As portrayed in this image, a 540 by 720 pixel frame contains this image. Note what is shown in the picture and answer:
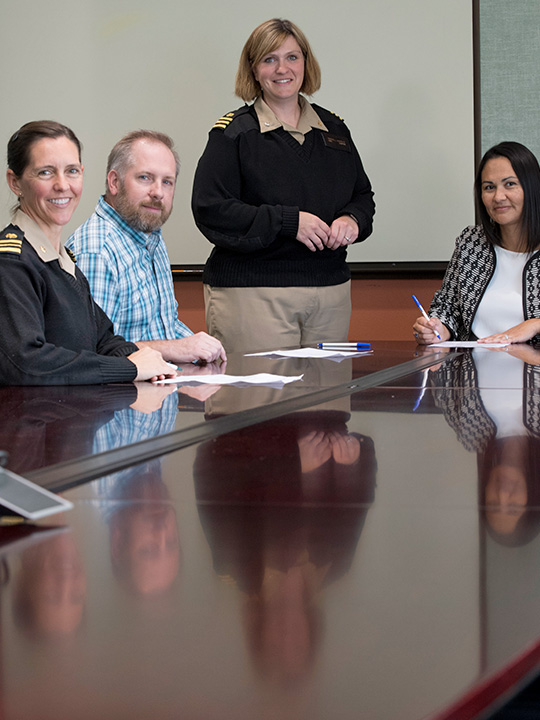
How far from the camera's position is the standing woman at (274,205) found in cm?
267

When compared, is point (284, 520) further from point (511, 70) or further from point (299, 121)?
point (511, 70)

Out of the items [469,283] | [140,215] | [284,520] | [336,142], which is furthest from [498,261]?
[284,520]

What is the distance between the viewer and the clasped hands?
2.61 meters

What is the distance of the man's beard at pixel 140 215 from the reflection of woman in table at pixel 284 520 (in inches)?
55.2

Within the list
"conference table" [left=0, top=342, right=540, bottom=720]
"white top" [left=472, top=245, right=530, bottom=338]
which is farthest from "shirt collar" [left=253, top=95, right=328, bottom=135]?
"conference table" [left=0, top=342, right=540, bottom=720]

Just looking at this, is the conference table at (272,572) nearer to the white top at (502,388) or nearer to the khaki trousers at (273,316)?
the white top at (502,388)

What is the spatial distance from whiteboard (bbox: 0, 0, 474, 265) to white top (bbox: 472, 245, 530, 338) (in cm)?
99

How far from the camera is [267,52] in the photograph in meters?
2.71

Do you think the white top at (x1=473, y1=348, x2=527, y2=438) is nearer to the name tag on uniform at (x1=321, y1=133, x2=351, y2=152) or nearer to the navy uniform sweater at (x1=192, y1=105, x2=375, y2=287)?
the navy uniform sweater at (x1=192, y1=105, x2=375, y2=287)

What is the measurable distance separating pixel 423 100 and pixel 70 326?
2.39m

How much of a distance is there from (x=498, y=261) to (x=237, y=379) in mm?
1417

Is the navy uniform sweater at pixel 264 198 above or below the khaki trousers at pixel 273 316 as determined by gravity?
above

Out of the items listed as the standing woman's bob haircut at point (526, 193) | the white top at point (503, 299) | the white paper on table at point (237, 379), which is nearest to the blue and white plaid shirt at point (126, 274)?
the white paper on table at point (237, 379)

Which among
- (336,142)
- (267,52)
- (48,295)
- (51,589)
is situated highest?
(267,52)
